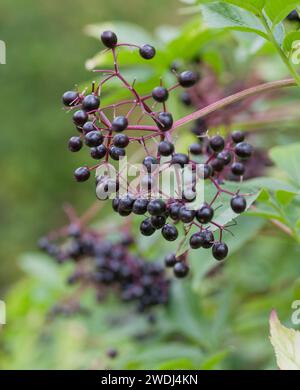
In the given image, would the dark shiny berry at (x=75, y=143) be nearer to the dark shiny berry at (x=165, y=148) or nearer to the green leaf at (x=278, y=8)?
the dark shiny berry at (x=165, y=148)

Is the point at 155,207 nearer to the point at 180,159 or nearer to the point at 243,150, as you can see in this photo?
the point at 180,159

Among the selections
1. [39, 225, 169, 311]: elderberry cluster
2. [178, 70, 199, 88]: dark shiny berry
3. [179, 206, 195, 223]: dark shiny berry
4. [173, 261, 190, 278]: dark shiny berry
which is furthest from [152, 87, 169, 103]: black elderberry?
[39, 225, 169, 311]: elderberry cluster

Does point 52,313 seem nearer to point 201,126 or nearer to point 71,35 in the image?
point 201,126

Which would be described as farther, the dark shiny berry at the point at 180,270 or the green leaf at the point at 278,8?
the dark shiny berry at the point at 180,270

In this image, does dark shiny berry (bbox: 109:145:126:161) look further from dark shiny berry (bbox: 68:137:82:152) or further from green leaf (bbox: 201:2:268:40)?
green leaf (bbox: 201:2:268:40)

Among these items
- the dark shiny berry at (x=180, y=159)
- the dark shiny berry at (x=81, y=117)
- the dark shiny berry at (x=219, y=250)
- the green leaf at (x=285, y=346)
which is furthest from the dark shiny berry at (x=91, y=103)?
the green leaf at (x=285, y=346)
